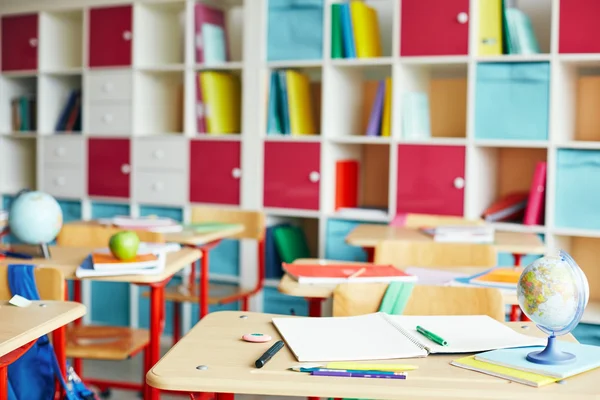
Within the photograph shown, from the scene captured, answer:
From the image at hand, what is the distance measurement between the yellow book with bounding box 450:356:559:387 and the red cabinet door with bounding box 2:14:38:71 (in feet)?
13.3

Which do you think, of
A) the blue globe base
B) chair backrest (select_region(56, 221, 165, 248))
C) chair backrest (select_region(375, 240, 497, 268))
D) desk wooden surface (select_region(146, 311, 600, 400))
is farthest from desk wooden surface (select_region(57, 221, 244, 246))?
the blue globe base

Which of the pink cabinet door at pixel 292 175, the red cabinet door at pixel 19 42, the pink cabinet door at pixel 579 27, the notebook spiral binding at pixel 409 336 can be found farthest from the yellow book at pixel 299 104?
the notebook spiral binding at pixel 409 336

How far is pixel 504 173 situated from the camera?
404cm

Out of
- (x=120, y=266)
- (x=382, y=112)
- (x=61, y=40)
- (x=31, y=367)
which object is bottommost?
(x=31, y=367)

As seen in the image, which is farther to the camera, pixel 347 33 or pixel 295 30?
pixel 295 30

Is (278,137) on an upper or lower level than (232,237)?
upper

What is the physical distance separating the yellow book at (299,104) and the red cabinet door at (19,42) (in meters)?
1.71

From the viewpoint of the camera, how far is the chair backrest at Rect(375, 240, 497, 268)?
2.64 metres

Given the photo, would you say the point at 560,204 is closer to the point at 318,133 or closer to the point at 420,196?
the point at 420,196

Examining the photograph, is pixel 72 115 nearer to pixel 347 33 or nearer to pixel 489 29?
pixel 347 33

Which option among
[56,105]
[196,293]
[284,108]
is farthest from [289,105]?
[56,105]

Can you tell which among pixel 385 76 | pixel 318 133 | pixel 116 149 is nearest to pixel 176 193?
pixel 116 149

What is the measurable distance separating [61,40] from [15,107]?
51 centimetres

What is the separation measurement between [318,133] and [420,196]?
2.55ft
